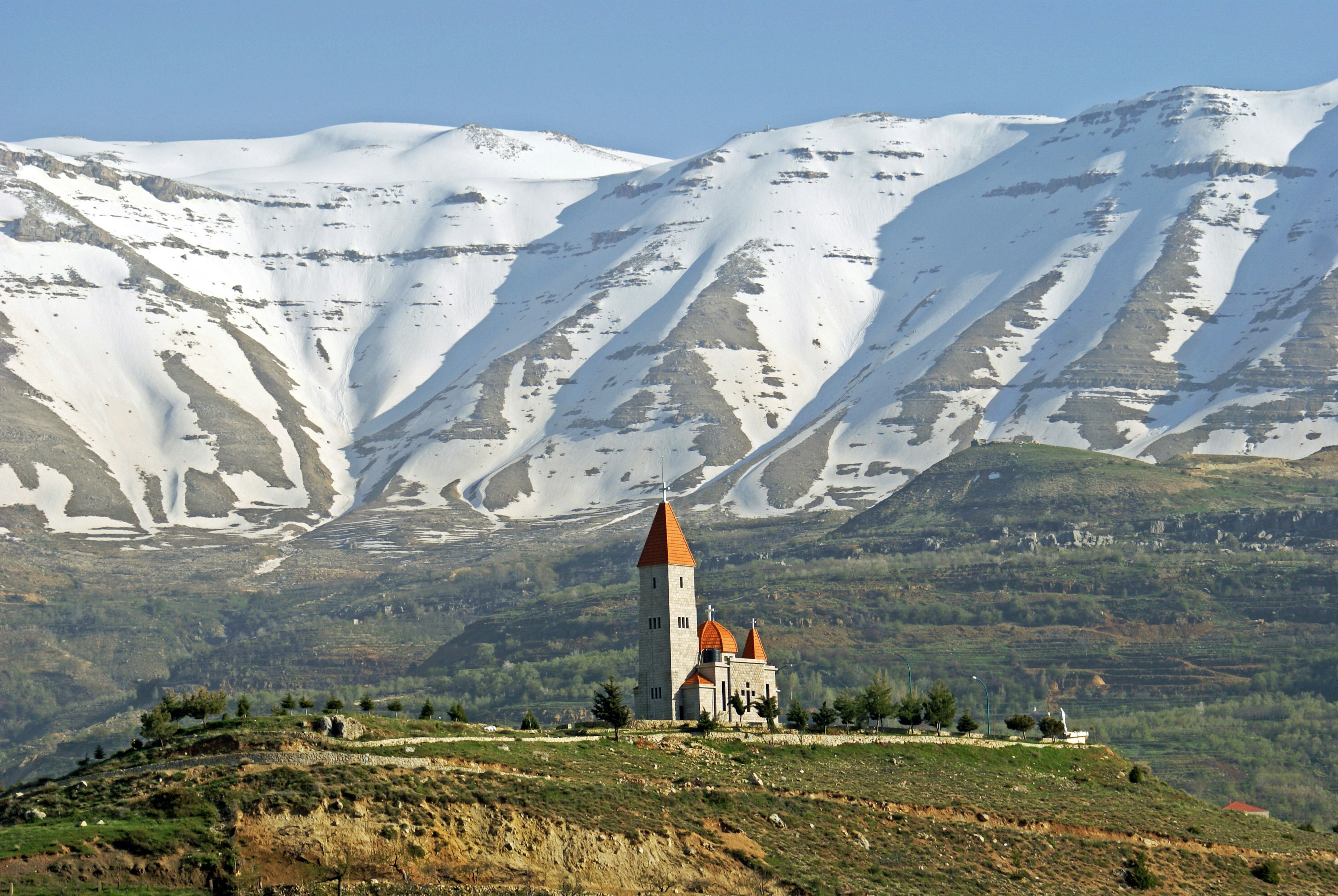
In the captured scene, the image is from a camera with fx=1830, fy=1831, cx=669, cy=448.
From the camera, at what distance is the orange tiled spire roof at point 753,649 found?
400ft

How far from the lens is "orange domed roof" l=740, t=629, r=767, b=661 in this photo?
121750 millimetres

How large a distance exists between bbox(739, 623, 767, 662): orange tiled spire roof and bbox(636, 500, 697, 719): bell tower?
23.4 ft

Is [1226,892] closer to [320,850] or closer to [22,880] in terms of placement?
[320,850]

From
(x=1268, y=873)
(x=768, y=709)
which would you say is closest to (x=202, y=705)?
(x=768, y=709)

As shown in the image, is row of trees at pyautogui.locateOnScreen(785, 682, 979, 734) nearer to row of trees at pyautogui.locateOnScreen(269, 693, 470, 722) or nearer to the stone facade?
the stone facade

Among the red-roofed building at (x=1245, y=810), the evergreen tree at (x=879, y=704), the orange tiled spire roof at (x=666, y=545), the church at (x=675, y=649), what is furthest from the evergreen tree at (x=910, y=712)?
the red-roofed building at (x=1245, y=810)

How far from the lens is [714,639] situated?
11756 cm

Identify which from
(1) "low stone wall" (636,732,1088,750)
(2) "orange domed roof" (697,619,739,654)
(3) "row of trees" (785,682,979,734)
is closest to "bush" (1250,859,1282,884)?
(1) "low stone wall" (636,732,1088,750)

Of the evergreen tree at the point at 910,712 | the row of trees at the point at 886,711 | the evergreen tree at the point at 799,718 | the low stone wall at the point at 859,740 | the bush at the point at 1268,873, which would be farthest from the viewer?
the evergreen tree at the point at 910,712

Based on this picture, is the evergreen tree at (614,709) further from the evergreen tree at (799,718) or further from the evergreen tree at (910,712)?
the evergreen tree at (910,712)

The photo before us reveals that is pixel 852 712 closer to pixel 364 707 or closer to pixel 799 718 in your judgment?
pixel 799 718

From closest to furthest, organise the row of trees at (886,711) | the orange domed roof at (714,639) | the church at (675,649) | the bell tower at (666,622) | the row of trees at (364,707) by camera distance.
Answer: the row of trees at (364,707)
the row of trees at (886,711)
the church at (675,649)
the bell tower at (666,622)
the orange domed roof at (714,639)

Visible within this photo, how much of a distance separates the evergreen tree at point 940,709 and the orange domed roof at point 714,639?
42.8 ft

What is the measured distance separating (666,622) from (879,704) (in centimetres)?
1413
